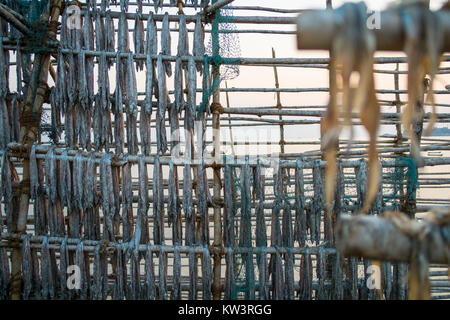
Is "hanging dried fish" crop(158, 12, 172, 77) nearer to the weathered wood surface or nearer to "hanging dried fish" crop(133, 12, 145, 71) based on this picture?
"hanging dried fish" crop(133, 12, 145, 71)

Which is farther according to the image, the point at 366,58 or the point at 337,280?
the point at 337,280

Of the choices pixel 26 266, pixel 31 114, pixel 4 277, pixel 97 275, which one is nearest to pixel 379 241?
pixel 97 275

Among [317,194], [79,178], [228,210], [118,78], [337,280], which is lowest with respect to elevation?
[337,280]

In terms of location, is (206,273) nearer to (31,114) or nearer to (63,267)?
(63,267)

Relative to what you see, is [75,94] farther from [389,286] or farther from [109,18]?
[389,286]

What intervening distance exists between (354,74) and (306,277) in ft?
10.6

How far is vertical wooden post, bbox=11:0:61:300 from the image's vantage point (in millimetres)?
3959

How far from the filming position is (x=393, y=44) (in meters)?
1.04

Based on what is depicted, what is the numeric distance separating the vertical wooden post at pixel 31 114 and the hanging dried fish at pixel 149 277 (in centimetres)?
127

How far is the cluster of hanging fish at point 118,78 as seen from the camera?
3879 mm

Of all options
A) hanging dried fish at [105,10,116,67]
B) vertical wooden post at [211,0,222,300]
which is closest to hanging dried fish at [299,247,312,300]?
vertical wooden post at [211,0,222,300]

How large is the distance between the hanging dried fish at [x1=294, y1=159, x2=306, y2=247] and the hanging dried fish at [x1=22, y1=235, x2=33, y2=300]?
2601mm

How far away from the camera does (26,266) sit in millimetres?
3990

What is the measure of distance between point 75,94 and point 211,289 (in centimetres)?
231
